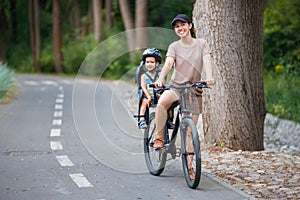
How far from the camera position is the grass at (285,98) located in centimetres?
1502

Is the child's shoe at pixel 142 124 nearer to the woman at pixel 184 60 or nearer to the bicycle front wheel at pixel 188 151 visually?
the woman at pixel 184 60

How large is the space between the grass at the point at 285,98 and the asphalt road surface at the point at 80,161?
4.17 metres

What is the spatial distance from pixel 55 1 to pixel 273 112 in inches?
1073

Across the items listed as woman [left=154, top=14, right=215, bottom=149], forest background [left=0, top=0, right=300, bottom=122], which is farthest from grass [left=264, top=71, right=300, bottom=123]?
woman [left=154, top=14, right=215, bottom=149]

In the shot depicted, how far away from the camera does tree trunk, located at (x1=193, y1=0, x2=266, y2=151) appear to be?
9211 millimetres

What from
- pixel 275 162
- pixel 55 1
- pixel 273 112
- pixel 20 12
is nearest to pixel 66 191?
pixel 275 162

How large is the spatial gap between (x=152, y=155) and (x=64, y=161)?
1515mm

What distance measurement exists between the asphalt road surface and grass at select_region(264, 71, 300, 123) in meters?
4.17

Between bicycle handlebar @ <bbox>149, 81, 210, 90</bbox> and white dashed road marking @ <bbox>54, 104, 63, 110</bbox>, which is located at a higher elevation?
bicycle handlebar @ <bbox>149, 81, 210, 90</bbox>

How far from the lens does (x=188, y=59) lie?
6.95 m

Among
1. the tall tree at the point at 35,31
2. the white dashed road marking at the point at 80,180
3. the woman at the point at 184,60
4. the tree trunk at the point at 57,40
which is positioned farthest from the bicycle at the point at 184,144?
the tall tree at the point at 35,31

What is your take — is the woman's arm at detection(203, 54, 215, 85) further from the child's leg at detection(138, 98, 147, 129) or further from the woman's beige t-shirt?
the child's leg at detection(138, 98, 147, 129)

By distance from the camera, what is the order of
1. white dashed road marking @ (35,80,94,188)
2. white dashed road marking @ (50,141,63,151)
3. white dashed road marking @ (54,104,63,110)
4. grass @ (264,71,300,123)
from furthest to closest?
white dashed road marking @ (54,104,63,110) → grass @ (264,71,300,123) → white dashed road marking @ (50,141,63,151) → white dashed road marking @ (35,80,94,188)

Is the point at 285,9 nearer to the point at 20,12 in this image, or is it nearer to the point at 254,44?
the point at 254,44
